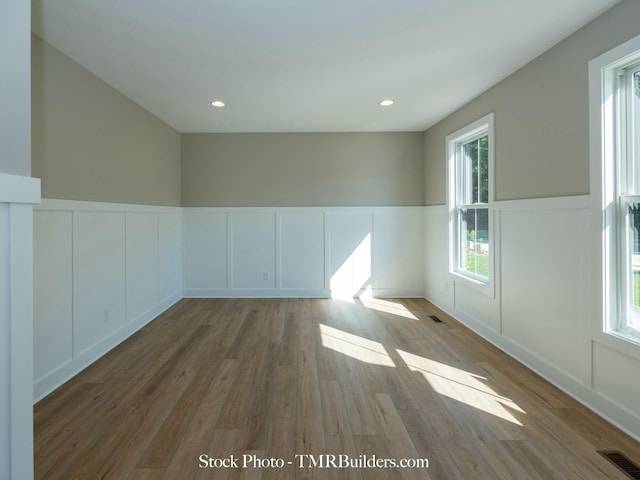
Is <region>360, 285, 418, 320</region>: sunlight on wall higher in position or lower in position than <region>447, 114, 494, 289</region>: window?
lower

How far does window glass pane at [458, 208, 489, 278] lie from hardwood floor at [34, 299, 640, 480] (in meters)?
0.83

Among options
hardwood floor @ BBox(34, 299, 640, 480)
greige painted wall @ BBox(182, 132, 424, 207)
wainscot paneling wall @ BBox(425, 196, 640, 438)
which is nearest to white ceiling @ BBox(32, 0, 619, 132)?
wainscot paneling wall @ BBox(425, 196, 640, 438)

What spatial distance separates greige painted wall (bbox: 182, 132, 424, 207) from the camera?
17.7 feet

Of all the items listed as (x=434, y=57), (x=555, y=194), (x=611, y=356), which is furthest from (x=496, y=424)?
(x=434, y=57)

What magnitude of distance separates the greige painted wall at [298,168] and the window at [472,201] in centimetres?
106

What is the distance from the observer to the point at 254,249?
539 centimetres

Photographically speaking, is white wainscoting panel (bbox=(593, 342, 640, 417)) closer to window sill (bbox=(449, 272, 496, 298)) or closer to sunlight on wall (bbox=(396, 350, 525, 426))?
sunlight on wall (bbox=(396, 350, 525, 426))

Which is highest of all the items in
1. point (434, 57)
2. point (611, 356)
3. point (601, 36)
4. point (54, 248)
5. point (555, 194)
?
→ point (434, 57)

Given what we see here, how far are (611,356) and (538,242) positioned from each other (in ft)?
3.16

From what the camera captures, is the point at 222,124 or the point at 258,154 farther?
the point at 258,154

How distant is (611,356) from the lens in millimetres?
2160

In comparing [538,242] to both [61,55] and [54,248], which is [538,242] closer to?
[54,248]

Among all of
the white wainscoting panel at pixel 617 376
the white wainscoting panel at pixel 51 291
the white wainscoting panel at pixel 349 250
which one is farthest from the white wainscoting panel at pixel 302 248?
the white wainscoting panel at pixel 617 376

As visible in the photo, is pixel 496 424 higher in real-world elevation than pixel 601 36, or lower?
lower
